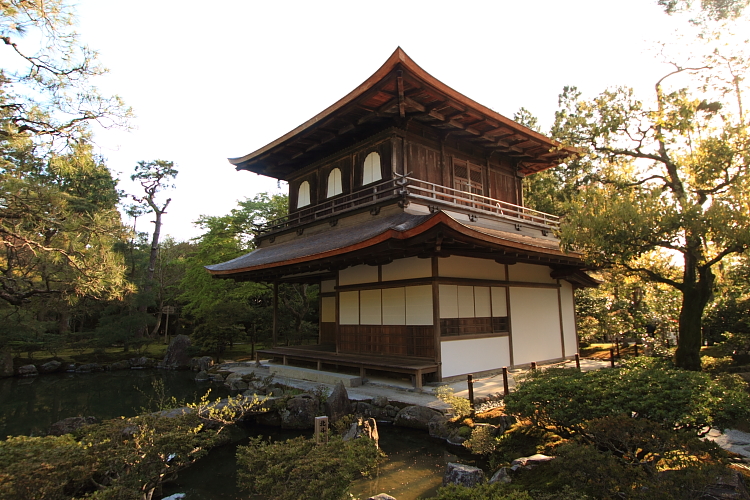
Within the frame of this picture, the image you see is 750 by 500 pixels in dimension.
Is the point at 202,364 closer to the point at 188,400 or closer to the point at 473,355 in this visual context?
the point at 188,400

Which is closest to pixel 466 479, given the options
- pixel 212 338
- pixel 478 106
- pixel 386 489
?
pixel 386 489

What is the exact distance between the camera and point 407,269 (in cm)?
1084

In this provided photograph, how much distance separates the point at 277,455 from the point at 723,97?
45.2ft

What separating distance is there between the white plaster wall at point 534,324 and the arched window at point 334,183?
20.9 ft

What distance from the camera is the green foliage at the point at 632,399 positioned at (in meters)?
4.27

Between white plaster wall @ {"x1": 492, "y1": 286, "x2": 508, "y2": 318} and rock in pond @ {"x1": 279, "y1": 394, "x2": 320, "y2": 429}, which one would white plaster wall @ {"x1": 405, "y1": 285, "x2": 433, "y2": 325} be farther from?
A: rock in pond @ {"x1": 279, "y1": 394, "x2": 320, "y2": 429}

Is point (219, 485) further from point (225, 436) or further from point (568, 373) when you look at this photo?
point (568, 373)

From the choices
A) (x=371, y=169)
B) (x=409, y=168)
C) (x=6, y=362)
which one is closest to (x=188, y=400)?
(x=371, y=169)

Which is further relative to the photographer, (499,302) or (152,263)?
(152,263)

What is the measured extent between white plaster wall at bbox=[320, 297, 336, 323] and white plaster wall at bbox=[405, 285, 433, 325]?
5.38 meters

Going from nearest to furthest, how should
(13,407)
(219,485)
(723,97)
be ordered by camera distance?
1. (219,485)
2. (723,97)
3. (13,407)

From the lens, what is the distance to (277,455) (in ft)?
13.3

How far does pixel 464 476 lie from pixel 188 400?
9706mm

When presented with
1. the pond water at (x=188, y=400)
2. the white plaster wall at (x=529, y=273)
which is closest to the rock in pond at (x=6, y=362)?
the pond water at (x=188, y=400)
